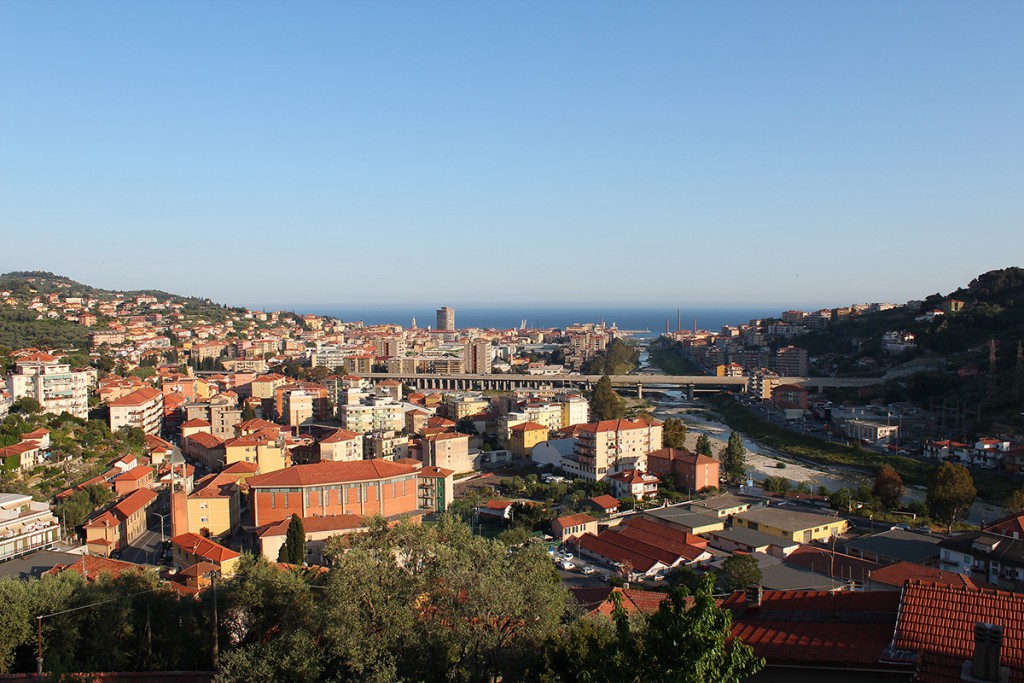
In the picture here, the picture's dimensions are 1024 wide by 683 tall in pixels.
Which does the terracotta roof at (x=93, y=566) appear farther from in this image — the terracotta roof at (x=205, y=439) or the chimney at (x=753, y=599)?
the terracotta roof at (x=205, y=439)

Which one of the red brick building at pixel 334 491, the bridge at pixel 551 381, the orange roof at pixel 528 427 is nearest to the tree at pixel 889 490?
the orange roof at pixel 528 427

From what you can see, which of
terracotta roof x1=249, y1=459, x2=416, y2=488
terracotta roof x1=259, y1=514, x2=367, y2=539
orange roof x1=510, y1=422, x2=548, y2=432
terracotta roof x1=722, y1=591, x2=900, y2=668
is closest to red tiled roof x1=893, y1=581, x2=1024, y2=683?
terracotta roof x1=722, y1=591, x2=900, y2=668

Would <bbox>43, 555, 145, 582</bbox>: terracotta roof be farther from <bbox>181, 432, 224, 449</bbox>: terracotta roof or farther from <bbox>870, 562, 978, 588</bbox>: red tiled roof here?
<bbox>181, 432, 224, 449</bbox>: terracotta roof

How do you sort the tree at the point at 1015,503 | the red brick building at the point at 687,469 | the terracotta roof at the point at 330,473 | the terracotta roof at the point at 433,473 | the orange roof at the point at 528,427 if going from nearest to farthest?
the terracotta roof at the point at 330,473 < the tree at the point at 1015,503 < the terracotta roof at the point at 433,473 < the red brick building at the point at 687,469 < the orange roof at the point at 528,427

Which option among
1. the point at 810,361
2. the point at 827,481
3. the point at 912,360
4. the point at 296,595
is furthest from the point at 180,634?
the point at 810,361

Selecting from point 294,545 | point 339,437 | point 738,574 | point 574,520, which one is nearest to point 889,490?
point 574,520

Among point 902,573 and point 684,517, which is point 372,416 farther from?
point 902,573
